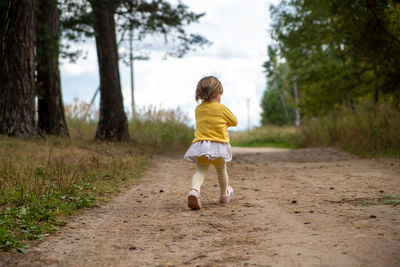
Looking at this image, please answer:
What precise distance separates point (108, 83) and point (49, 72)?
7.64ft

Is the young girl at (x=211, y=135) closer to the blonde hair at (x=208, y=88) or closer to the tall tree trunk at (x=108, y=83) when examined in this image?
the blonde hair at (x=208, y=88)

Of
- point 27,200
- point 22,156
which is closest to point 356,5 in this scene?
point 22,156

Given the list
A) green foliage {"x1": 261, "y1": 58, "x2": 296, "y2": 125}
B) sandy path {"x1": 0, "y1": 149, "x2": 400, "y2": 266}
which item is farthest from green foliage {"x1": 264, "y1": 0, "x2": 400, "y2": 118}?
green foliage {"x1": 261, "y1": 58, "x2": 296, "y2": 125}

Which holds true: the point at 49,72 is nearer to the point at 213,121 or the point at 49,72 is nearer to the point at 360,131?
the point at 213,121

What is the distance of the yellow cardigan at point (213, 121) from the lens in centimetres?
578

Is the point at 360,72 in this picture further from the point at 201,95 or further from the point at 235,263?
the point at 235,263

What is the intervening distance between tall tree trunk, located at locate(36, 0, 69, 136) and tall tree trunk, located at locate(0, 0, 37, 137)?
262 centimetres

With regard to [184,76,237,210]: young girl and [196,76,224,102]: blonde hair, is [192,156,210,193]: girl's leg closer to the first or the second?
[184,76,237,210]: young girl

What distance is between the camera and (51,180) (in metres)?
5.98

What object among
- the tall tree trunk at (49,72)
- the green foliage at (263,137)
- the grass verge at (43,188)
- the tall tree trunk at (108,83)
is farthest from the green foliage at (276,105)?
the grass verge at (43,188)

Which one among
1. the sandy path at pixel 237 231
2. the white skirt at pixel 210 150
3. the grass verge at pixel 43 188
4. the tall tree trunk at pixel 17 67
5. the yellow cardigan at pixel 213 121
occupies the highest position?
the tall tree trunk at pixel 17 67

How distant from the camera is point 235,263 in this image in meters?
3.26

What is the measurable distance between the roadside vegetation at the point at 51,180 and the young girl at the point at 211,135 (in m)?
1.53

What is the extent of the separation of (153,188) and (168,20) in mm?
10996
